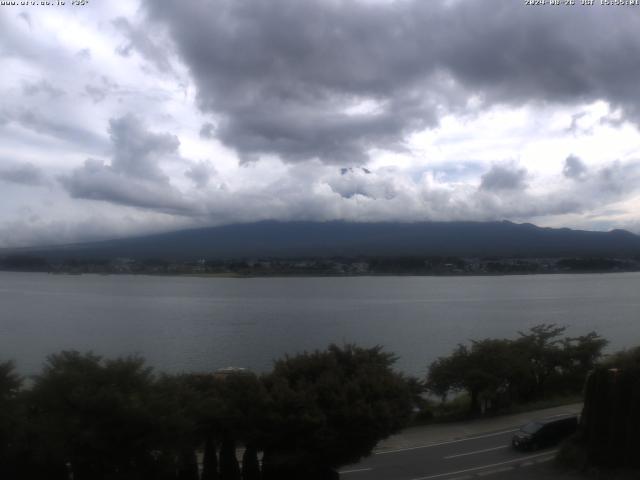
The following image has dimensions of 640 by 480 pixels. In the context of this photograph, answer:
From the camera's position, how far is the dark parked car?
13.4m

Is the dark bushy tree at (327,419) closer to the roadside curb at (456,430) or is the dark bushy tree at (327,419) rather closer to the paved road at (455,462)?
the paved road at (455,462)

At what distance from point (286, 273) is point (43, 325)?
7114 cm

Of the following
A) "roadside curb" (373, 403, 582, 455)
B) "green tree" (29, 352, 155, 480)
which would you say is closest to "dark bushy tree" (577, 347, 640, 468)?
"roadside curb" (373, 403, 582, 455)

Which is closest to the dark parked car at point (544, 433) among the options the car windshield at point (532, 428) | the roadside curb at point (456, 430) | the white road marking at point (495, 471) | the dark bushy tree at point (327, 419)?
the car windshield at point (532, 428)

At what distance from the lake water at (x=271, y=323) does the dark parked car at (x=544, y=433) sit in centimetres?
1409

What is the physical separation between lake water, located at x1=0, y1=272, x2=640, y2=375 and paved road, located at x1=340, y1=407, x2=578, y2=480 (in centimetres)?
1292

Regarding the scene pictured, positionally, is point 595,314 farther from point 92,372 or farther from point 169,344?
point 92,372

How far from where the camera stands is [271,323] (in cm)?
4794

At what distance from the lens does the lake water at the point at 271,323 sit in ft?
116

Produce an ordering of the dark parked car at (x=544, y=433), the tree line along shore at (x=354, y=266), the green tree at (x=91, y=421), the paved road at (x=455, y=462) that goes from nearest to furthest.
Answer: the green tree at (x=91, y=421), the paved road at (x=455, y=462), the dark parked car at (x=544, y=433), the tree line along shore at (x=354, y=266)

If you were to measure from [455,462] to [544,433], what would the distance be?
1921 mm

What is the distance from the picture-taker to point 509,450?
13867mm

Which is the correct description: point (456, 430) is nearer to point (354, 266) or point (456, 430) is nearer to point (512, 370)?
point (512, 370)

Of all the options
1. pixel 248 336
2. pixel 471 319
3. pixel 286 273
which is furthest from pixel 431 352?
pixel 286 273
